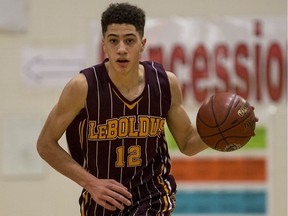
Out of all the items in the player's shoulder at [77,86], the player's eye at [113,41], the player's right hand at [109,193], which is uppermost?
the player's eye at [113,41]

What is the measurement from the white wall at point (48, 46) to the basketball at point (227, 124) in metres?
2.18

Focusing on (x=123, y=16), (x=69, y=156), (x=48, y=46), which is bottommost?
(x=69, y=156)

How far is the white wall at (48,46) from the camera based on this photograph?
5.09 m

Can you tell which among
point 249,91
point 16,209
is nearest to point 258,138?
point 249,91

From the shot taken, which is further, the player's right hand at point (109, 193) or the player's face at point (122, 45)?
the player's face at point (122, 45)

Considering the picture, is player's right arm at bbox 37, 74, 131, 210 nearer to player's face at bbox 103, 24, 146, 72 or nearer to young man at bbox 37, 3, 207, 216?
young man at bbox 37, 3, 207, 216

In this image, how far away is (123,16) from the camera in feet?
9.66

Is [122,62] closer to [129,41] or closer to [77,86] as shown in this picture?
[129,41]

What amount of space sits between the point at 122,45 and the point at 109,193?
70cm

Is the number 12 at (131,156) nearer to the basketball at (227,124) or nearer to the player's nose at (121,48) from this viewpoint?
the basketball at (227,124)

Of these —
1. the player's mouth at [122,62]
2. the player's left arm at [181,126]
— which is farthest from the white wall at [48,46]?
the player's mouth at [122,62]

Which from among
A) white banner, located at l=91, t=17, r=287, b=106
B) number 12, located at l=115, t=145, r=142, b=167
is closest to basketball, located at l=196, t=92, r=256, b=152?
number 12, located at l=115, t=145, r=142, b=167

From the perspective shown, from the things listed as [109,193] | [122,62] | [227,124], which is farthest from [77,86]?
[227,124]

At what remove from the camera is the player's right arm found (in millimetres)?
2814
